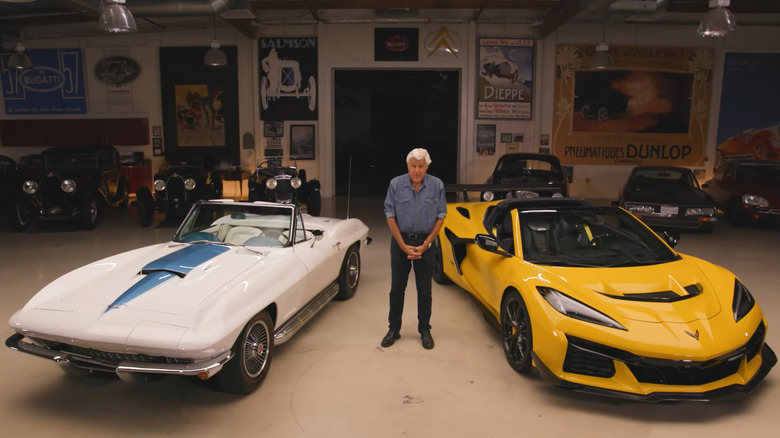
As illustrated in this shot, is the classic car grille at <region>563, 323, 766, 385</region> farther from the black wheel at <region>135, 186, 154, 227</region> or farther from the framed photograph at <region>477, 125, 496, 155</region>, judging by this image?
the framed photograph at <region>477, 125, 496, 155</region>

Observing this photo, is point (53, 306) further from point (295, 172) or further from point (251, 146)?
point (251, 146)

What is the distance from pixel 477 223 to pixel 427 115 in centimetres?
1002

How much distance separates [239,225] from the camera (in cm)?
451

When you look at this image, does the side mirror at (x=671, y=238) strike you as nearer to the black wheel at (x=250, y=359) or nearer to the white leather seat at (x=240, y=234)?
the black wheel at (x=250, y=359)

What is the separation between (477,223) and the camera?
4945 millimetres

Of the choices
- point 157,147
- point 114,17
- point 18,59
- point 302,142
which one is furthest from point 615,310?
point 18,59

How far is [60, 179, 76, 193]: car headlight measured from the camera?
9.05 metres

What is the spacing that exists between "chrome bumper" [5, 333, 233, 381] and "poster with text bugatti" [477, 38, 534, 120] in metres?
11.4

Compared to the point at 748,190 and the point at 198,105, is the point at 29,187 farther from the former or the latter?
the point at 748,190

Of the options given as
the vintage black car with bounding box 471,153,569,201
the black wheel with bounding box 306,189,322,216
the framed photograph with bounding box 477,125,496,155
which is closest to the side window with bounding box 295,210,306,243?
the vintage black car with bounding box 471,153,569,201

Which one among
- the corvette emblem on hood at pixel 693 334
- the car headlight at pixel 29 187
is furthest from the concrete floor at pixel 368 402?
the car headlight at pixel 29 187

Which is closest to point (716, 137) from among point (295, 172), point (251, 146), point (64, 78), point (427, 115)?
point (427, 115)

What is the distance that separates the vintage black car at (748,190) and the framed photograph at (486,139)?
4.87m

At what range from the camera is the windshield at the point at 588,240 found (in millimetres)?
3779
